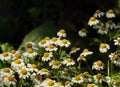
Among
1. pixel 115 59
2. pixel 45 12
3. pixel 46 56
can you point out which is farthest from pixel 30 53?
pixel 45 12

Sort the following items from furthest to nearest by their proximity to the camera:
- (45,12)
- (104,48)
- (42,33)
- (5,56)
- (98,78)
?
(45,12)
(42,33)
(5,56)
(104,48)
(98,78)

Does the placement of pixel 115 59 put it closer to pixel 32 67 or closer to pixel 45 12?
pixel 32 67

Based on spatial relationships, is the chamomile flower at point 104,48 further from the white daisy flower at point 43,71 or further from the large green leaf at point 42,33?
the large green leaf at point 42,33

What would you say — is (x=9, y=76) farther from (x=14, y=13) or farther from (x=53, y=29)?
(x=14, y=13)

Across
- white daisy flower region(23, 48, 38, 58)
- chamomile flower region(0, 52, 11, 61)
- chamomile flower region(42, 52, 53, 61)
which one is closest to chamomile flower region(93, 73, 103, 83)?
chamomile flower region(42, 52, 53, 61)

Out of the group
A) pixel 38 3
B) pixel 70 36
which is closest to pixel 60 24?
pixel 38 3

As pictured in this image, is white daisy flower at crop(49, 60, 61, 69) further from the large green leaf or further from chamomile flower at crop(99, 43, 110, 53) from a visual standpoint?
the large green leaf

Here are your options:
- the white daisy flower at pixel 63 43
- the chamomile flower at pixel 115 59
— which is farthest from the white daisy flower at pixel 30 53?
the chamomile flower at pixel 115 59

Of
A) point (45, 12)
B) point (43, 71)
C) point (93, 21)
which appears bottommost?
point (43, 71)
